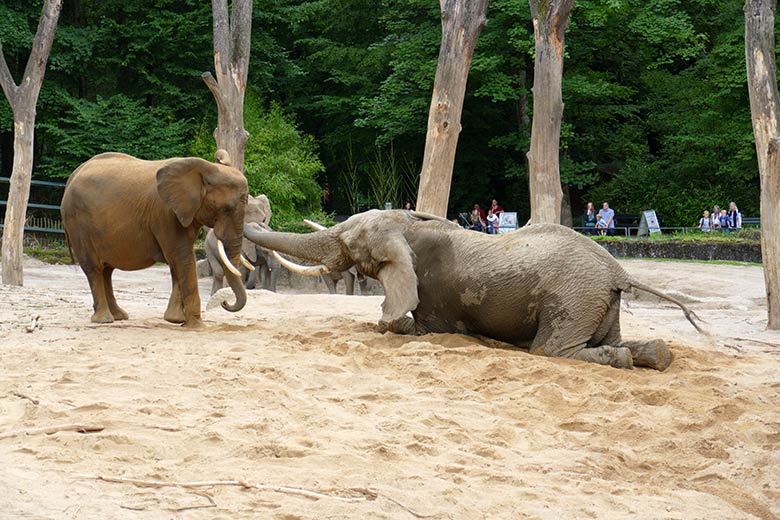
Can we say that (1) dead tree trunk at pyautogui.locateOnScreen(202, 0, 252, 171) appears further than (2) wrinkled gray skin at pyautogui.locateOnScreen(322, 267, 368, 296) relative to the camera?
Yes

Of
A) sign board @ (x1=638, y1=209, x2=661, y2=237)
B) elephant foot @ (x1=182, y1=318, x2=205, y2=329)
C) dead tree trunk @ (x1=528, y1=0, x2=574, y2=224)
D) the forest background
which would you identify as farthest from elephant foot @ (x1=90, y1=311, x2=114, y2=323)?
sign board @ (x1=638, y1=209, x2=661, y2=237)

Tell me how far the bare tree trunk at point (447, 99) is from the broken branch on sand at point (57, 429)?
10.4 meters

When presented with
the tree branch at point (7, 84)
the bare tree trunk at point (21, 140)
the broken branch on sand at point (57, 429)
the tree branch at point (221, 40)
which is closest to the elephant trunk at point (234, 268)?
the broken branch on sand at point (57, 429)

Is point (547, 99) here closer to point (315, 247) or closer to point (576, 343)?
point (315, 247)

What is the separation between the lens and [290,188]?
94.2 ft

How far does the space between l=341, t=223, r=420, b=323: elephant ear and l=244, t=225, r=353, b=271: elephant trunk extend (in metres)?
0.16

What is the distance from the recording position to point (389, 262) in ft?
30.7

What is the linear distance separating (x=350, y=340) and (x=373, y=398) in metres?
2.30

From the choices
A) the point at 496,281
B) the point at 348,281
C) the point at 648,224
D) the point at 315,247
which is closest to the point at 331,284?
the point at 348,281

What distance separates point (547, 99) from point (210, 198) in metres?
7.53

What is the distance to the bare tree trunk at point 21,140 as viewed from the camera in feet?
58.3

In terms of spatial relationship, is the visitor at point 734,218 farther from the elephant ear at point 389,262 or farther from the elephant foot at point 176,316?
the elephant foot at point 176,316

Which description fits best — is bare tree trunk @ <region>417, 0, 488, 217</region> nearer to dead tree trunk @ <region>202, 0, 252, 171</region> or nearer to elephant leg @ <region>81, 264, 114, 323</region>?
dead tree trunk @ <region>202, 0, 252, 171</region>

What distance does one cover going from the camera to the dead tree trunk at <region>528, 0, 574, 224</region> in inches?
615
